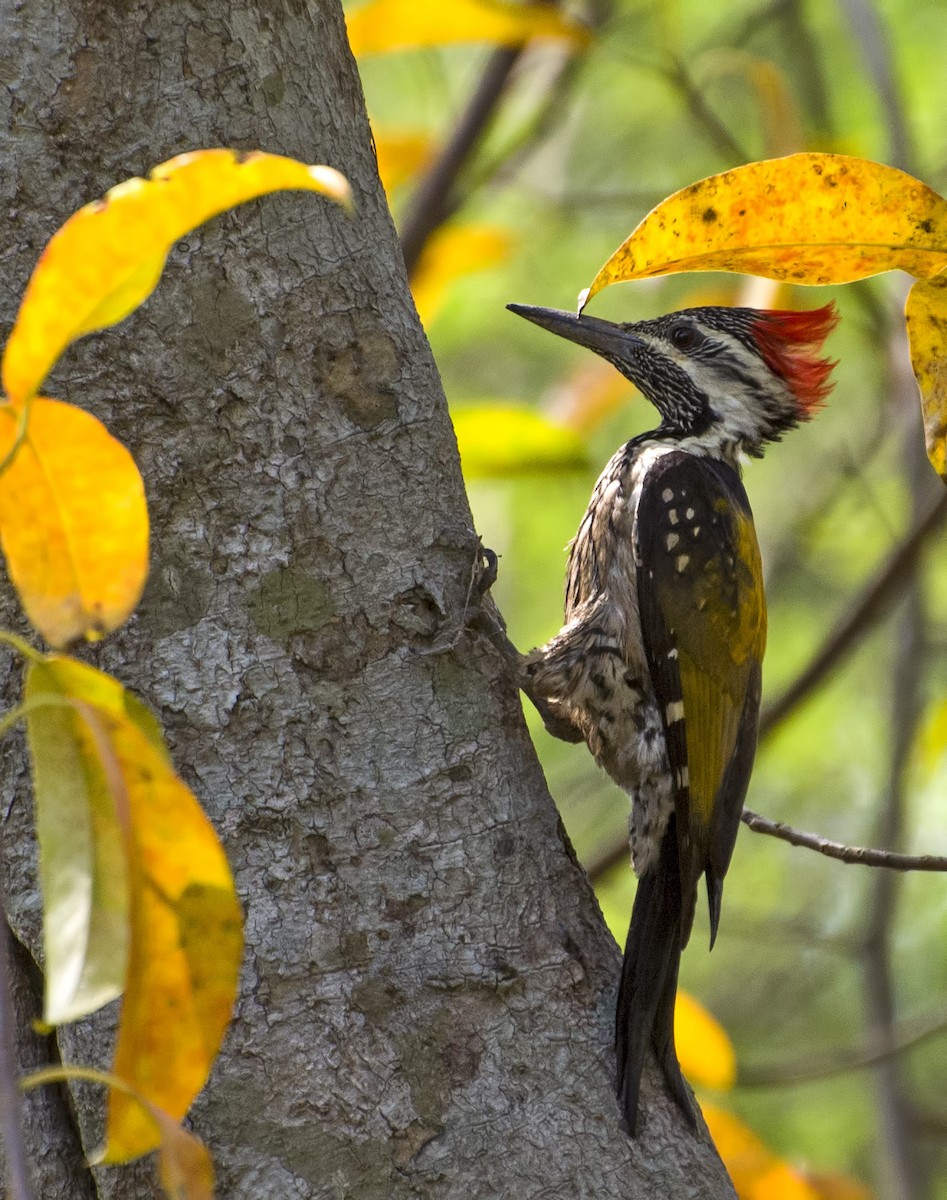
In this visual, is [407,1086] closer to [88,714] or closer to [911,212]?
[88,714]

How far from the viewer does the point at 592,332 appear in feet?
10.2

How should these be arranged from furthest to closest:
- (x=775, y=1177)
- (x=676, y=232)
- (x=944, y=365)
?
(x=775, y=1177) < (x=944, y=365) < (x=676, y=232)

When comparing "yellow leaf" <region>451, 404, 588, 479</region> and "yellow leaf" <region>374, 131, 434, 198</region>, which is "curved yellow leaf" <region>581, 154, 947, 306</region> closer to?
"yellow leaf" <region>451, 404, 588, 479</region>

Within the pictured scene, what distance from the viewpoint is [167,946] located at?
36.8 inches

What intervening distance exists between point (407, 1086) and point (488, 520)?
13.4 feet

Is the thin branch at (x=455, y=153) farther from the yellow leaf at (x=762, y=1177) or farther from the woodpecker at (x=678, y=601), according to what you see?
the yellow leaf at (x=762, y=1177)

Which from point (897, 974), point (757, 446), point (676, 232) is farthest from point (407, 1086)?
point (897, 974)

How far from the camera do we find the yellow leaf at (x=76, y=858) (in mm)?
802

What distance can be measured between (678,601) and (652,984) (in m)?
0.86

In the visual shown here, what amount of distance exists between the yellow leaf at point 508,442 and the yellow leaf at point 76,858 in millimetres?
1823

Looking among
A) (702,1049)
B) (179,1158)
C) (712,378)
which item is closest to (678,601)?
(712,378)

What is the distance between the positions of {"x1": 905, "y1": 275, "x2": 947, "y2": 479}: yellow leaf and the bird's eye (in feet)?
5.37

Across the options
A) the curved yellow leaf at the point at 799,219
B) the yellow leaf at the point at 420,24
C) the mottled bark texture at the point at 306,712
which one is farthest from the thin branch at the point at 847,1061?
the yellow leaf at the point at 420,24

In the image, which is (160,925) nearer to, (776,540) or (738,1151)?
(738,1151)
